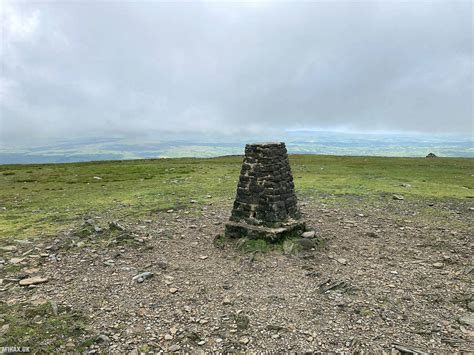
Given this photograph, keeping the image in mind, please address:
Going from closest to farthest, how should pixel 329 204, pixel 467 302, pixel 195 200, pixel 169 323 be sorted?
1. pixel 169 323
2. pixel 467 302
3. pixel 329 204
4. pixel 195 200

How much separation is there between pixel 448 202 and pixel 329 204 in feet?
Result: 24.6

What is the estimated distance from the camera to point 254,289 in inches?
380

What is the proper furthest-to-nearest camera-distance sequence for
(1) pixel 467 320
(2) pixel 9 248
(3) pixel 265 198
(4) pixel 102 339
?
(3) pixel 265 198
(2) pixel 9 248
(1) pixel 467 320
(4) pixel 102 339

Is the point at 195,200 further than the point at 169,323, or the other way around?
the point at 195,200

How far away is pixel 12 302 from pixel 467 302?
1246 centimetres

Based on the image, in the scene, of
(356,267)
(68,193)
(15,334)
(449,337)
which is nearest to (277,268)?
(356,267)

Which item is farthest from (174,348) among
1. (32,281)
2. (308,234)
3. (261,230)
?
(308,234)

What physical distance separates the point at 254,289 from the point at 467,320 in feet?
18.1

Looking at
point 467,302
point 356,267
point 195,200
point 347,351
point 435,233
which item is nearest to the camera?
point 347,351

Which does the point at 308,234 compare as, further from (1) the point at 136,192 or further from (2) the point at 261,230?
(1) the point at 136,192

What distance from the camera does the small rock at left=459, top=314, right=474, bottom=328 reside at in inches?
300

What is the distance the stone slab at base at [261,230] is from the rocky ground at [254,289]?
1.93ft

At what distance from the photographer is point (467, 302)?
8.52 meters

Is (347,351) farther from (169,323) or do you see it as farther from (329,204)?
(329,204)
